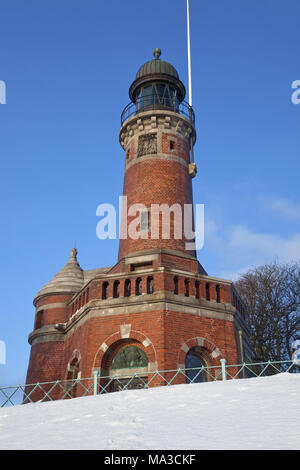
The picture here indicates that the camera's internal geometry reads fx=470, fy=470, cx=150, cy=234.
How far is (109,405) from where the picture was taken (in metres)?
10.4

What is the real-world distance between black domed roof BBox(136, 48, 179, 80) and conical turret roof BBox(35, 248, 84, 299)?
11016 mm

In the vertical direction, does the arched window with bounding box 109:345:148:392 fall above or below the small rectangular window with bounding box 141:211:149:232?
below

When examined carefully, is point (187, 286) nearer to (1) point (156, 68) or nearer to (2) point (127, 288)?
(2) point (127, 288)

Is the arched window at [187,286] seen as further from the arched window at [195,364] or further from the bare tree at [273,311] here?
the bare tree at [273,311]

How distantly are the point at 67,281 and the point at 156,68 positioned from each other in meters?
12.2

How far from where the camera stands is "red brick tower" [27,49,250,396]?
693 inches

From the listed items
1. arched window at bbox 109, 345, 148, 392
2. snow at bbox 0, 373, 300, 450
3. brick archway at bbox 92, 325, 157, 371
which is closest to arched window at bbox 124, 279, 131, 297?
brick archway at bbox 92, 325, 157, 371

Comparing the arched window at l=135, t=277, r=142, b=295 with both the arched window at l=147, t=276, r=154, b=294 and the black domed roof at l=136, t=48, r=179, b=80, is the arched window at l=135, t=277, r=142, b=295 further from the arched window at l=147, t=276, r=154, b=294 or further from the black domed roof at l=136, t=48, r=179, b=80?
the black domed roof at l=136, t=48, r=179, b=80

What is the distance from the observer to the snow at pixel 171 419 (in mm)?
6926

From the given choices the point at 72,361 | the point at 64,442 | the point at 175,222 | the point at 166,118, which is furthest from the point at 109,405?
the point at 166,118

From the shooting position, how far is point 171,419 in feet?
27.9

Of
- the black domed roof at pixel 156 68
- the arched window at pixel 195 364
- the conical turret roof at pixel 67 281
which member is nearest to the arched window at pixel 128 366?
the arched window at pixel 195 364

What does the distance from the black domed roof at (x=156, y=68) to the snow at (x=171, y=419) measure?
18.2 meters
